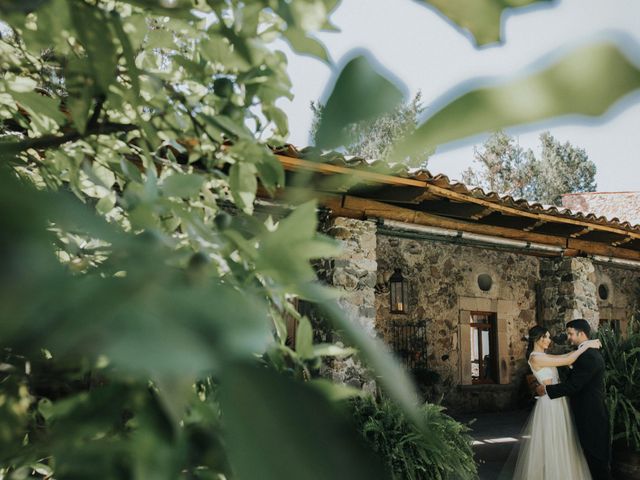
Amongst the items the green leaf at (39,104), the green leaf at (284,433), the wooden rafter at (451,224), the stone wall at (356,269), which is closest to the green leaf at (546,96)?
the green leaf at (284,433)

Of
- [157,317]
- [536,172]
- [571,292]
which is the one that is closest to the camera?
[157,317]

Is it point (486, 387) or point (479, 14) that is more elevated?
point (479, 14)

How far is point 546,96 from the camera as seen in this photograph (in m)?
0.18

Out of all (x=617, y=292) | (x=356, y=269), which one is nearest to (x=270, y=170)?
(x=356, y=269)

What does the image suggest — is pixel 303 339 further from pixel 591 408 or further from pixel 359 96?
pixel 591 408

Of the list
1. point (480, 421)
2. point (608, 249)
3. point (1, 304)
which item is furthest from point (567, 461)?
point (1, 304)

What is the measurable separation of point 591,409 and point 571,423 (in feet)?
1.06

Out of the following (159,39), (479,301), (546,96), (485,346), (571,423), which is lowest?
(571,423)

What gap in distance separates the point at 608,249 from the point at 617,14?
742 centimetres

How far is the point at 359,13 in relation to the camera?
307 mm

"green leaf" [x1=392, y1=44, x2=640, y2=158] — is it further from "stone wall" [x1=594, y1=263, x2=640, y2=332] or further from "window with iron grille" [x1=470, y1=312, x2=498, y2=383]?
"stone wall" [x1=594, y1=263, x2=640, y2=332]

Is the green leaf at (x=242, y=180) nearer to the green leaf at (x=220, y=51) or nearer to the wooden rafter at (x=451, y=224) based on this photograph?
the green leaf at (x=220, y=51)

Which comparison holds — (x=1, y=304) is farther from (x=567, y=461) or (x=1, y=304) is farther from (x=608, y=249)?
(x=608, y=249)

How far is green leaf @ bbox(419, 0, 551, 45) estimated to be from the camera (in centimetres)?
27
